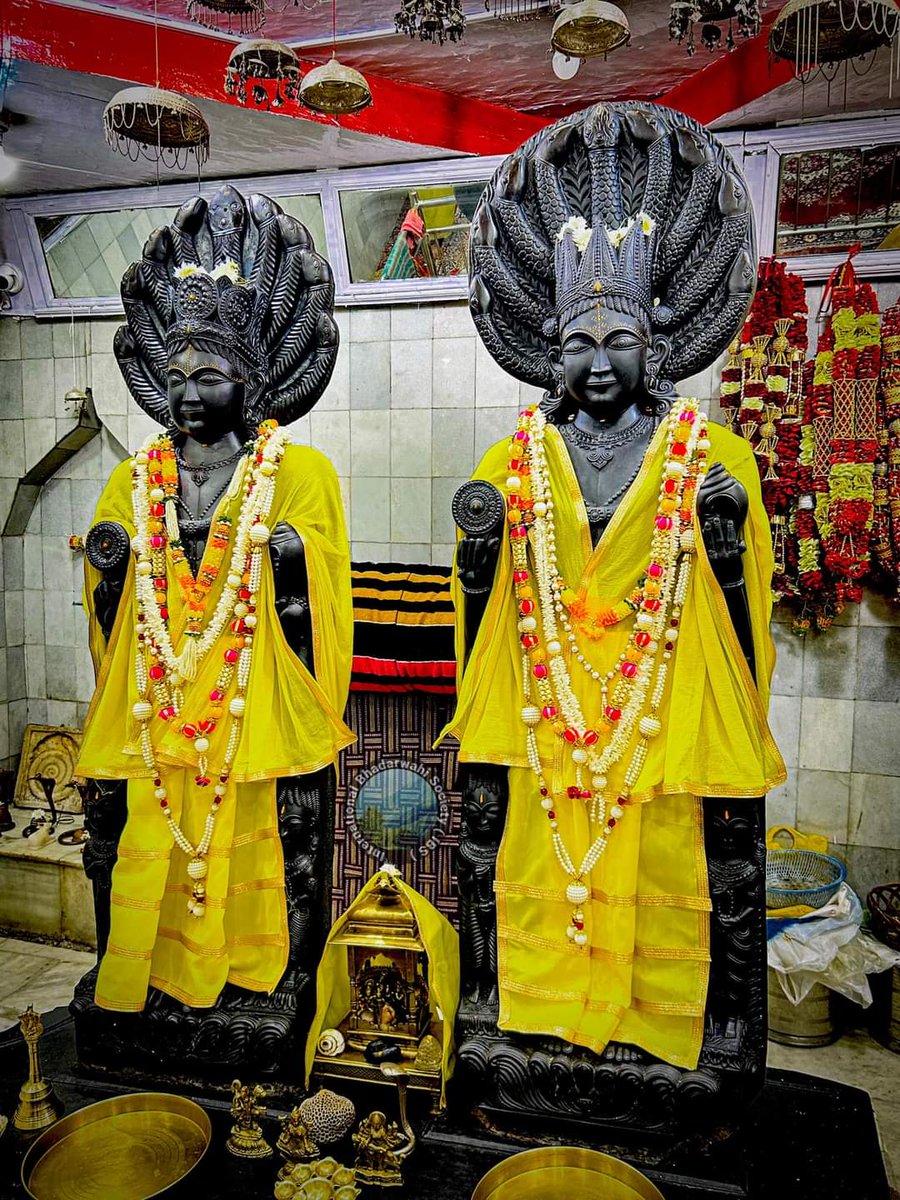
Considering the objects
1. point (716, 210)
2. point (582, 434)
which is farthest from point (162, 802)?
point (716, 210)

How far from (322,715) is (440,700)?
4.47 feet

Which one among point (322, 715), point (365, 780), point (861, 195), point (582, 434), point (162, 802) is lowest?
point (365, 780)

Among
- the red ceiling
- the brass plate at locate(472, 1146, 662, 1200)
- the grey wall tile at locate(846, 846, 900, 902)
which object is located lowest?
the grey wall tile at locate(846, 846, 900, 902)

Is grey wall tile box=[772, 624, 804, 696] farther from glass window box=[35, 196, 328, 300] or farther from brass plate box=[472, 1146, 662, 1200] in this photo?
glass window box=[35, 196, 328, 300]

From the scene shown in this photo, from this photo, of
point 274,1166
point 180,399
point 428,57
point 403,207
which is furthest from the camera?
point 403,207

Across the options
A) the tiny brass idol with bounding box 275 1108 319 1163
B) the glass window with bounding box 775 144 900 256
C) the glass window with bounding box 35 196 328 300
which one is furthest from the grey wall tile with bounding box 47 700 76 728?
the glass window with bounding box 775 144 900 256

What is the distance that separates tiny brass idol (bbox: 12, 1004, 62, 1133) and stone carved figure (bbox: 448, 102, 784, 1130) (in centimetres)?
105

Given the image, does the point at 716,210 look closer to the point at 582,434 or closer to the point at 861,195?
the point at 582,434

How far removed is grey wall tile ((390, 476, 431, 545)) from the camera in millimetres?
4605

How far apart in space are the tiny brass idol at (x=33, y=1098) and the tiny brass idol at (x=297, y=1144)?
67 cm

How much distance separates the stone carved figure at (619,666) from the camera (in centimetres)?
229

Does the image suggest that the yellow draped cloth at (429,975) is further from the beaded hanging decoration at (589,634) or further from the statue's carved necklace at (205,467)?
the statue's carved necklace at (205,467)

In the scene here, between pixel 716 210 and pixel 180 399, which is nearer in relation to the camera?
pixel 716 210

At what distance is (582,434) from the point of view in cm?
244
